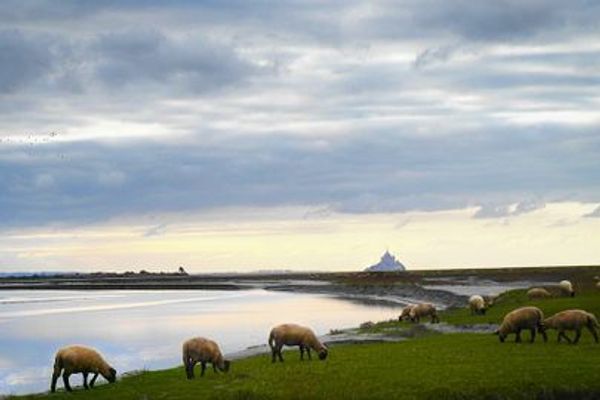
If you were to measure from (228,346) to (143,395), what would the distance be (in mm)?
23570

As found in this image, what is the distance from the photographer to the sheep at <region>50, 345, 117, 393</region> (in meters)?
29.4

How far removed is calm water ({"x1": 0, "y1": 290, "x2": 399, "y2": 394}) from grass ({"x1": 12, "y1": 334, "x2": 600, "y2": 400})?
8.97 m

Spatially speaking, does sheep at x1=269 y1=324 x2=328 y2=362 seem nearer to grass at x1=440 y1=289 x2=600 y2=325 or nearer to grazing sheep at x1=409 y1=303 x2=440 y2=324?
grass at x1=440 y1=289 x2=600 y2=325

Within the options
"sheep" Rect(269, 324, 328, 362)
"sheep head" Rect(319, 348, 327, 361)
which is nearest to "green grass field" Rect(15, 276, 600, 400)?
"sheep head" Rect(319, 348, 327, 361)

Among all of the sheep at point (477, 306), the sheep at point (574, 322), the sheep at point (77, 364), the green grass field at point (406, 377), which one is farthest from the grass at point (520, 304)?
the sheep at point (77, 364)

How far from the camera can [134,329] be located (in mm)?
65812

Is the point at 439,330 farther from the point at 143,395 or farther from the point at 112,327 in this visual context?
the point at 112,327

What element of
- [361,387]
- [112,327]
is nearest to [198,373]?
[361,387]

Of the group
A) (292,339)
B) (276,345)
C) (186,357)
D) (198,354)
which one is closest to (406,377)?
(292,339)

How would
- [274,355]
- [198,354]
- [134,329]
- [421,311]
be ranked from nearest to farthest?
[198,354]
[274,355]
[421,311]
[134,329]

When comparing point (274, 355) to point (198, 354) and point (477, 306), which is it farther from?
point (477, 306)

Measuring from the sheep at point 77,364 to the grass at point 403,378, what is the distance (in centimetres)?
77

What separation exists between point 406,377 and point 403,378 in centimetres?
20

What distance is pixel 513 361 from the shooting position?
98.5 ft
